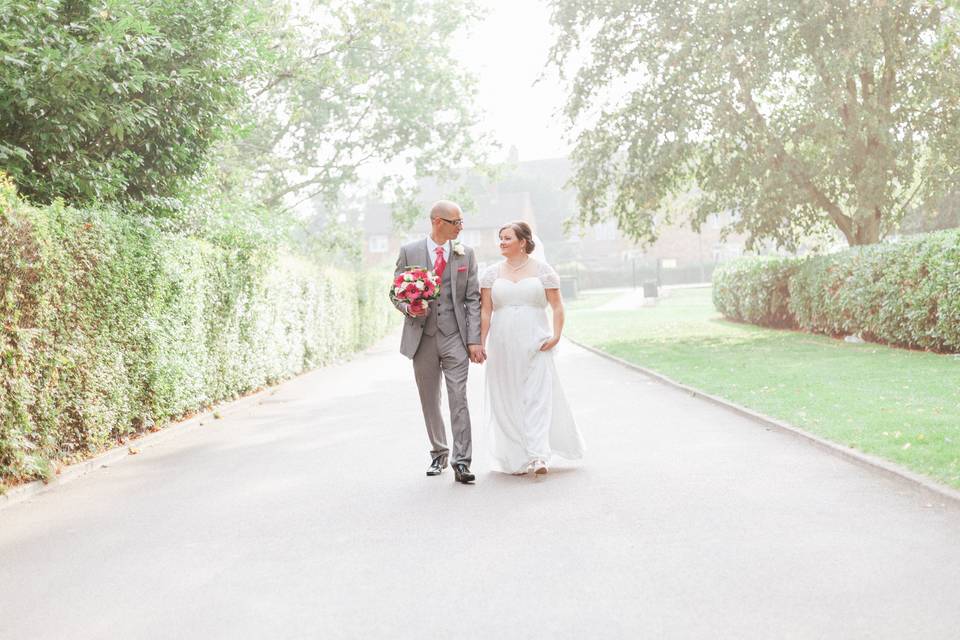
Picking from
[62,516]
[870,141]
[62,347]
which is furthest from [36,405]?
[870,141]

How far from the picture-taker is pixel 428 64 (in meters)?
34.1

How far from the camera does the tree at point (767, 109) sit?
21.9 metres

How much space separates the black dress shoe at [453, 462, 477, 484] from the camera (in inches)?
300

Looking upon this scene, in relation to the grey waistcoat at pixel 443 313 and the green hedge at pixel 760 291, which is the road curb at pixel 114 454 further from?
the green hedge at pixel 760 291

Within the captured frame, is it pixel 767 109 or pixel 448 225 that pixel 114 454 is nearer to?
pixel 448 225

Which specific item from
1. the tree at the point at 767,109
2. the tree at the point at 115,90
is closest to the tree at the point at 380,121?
the tree at the point at 767,109

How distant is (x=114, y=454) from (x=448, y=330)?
12.6ft

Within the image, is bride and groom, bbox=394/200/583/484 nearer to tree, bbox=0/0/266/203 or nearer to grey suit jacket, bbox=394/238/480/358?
grey suit jacket, bbox=394/238/480/358

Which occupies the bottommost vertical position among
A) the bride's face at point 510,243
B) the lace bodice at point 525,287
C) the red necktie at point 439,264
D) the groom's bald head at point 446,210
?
the lace bodice at point 525,287

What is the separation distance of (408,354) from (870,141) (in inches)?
729

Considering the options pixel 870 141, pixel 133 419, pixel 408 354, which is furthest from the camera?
pixel 870 141

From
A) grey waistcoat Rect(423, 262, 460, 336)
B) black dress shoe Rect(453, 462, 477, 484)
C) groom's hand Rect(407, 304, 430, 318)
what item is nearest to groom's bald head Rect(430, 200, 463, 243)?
grey waistcoat Rect(423, 262, 460, 336)

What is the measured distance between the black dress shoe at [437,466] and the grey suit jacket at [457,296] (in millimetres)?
912

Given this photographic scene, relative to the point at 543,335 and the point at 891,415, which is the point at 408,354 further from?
the point at 891,415
